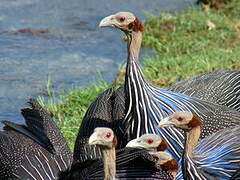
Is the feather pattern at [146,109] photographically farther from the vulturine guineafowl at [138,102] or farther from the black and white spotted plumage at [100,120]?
the black and white spotted plumage at [100,120]

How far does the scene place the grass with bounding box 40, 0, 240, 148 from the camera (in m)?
8.00

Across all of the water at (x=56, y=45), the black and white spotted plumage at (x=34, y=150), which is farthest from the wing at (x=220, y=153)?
the water at (x=56, y=45)

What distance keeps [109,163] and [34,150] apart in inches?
44.7

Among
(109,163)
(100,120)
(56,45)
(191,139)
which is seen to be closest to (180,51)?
(56,45)

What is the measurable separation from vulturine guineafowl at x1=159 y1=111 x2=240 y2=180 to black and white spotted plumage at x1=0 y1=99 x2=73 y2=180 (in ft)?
2.85

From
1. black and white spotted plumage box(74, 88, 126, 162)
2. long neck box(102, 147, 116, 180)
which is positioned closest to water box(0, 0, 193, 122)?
black and white spotted plumage box(74, 88, 126, 162)

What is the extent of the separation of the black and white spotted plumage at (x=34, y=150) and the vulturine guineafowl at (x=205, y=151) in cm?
87

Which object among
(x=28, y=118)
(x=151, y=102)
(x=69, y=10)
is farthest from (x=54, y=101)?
(x=69, y=10)

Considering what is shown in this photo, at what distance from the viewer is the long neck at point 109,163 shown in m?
5.31

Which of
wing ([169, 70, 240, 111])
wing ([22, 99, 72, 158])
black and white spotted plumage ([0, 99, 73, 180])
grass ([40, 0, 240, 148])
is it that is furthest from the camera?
grass ([40, 0, 240, 148])

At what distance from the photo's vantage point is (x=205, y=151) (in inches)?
232

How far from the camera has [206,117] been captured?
250 inches

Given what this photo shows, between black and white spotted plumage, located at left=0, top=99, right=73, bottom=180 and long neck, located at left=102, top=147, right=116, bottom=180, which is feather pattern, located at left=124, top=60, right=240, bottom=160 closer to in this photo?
black and white spotted plumage, located at left=0, top=99, right=73, bottom=180

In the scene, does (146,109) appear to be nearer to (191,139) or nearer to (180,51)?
(191,139)
